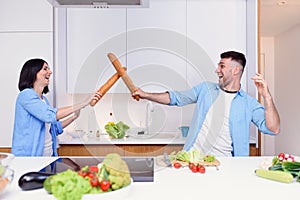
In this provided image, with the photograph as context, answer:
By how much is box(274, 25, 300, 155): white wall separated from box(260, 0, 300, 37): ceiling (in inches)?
8.0

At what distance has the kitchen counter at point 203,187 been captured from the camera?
1.02 meters

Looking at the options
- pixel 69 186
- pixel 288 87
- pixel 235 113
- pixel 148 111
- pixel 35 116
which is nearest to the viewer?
pixel 69 186

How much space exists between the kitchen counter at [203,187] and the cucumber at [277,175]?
0.02 m

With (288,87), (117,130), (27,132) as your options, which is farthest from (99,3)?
(288,87)

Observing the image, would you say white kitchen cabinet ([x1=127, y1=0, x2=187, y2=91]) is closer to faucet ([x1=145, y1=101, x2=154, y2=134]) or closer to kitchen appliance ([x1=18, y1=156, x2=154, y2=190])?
faucet ([x1=145, y1=101, x2=154, y2=134])

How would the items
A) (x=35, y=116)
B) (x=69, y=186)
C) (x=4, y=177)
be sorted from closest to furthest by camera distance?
1. (x=69, y=186)
2. (x=4, y=177)
3. (x=35, y=116)

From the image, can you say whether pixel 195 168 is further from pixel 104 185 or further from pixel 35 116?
pixel 35 116

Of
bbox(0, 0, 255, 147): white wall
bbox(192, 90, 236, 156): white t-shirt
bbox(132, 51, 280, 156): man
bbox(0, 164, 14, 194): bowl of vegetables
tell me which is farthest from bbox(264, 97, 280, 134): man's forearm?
bbox(0, 0, 255, 147): white wall

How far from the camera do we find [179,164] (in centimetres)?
143

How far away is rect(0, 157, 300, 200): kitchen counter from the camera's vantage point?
1.02m

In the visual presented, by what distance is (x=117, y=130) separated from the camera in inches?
107

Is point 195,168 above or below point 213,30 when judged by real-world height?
below

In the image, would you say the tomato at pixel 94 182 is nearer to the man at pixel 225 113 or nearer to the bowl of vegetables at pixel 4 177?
the bowl of vegetables at pixel 4 177

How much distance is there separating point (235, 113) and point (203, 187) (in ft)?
3.42
